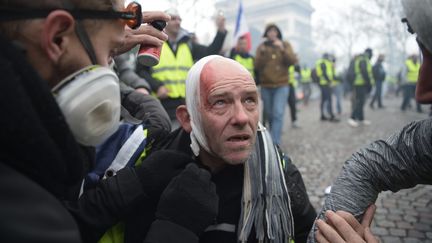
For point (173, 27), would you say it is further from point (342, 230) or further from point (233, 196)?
point (342, 230)

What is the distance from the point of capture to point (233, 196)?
162cm

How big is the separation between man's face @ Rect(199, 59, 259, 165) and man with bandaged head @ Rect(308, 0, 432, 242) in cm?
44

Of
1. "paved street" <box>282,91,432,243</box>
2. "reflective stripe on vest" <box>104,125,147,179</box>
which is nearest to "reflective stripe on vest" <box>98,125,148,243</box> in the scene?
"reflective stripe on vest" <box>104,125,147,179</box>

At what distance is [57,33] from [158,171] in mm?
653

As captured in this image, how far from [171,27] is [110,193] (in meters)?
3.04

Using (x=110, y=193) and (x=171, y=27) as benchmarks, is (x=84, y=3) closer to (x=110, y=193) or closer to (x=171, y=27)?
(x=110, y=193)

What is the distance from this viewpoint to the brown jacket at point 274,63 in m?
6.30

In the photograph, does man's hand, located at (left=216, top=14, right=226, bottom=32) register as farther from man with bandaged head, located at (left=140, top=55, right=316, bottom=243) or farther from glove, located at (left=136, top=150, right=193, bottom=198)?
glove, located at (left=136, top=150, right=193, bottom=198)

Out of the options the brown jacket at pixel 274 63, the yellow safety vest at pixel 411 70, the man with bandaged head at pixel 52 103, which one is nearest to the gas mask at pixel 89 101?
the man with bandaged head at pixel 52 103

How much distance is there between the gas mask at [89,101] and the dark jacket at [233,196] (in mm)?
745

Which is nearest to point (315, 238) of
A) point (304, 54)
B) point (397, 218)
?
point (397, 218)

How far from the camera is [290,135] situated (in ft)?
27.5

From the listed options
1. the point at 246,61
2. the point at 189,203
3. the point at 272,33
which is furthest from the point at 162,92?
the point at 246,61

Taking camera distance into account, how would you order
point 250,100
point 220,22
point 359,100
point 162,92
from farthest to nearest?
1. point 359,100
2. point 220,22
3. point 162,92
4. point 250,100
